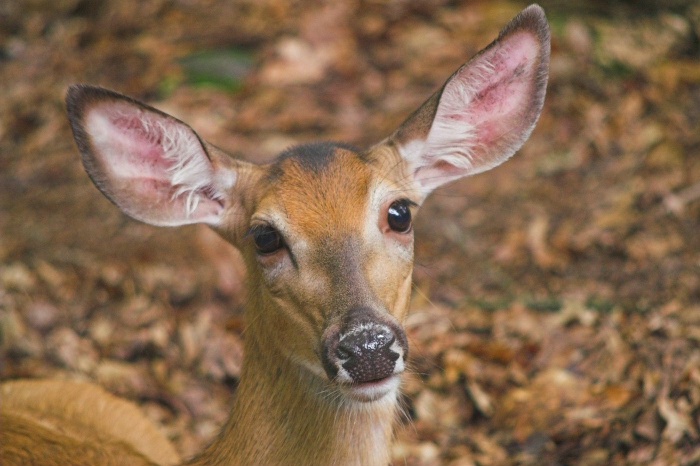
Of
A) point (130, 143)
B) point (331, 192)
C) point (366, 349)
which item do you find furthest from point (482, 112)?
point (130, 143)

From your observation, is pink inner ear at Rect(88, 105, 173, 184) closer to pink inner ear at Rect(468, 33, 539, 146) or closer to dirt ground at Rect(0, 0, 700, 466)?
dirt ground at Rect(0, 0, 700, 466)

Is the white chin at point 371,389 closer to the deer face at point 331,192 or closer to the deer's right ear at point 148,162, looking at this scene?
the deer face at point 331,192

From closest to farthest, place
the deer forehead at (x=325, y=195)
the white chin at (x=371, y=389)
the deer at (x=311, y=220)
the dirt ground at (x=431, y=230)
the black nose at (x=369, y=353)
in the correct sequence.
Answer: the black nose at (x=369, y=353), the white chin at (x=371, y=389), the deer at (x=311, y=220), the deer forehead at (x=325, y=195), the dirt ground at (x=431, y=230)

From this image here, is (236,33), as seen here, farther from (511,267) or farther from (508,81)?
(508,81)

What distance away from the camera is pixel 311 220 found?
416cm

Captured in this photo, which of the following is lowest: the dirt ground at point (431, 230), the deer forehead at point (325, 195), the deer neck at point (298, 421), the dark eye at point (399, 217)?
the dirt ground at point (431, 230)

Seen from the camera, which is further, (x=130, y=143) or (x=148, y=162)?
(x=148, y=162)

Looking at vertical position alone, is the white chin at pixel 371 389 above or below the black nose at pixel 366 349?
below

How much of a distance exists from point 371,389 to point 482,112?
1602 mm

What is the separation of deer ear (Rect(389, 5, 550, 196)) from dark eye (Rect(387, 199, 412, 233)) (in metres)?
0.38

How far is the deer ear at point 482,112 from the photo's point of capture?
4.27 meters

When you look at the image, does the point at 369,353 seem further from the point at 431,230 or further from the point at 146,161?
the point at 431,230

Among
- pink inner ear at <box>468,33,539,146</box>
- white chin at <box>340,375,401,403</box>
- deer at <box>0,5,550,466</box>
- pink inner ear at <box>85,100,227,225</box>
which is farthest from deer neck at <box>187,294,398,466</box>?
pink inner ear at <box>468,33,539,146</box>

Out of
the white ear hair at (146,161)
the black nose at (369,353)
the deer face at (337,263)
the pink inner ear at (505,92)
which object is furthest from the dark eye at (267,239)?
the pink inner ear at (505,92)
